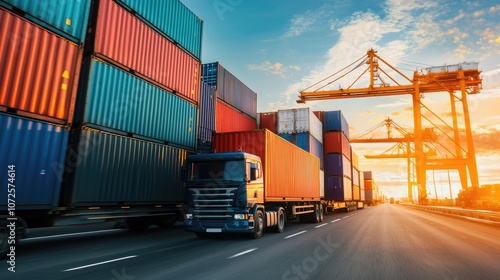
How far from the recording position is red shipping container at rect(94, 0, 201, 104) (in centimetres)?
1005

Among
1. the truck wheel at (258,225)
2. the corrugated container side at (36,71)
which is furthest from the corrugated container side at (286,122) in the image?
the corrugated container side at (36,71)

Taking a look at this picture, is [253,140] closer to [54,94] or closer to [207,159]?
[207,159]

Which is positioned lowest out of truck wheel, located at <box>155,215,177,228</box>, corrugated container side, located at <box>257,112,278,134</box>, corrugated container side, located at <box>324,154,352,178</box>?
truck wheel, located at <box>155,215,177,228</box>

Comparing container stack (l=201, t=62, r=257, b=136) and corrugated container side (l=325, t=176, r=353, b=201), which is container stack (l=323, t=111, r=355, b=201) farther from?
container stack (l=201, t=62, r=257, b=136)

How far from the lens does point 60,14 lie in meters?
8.52

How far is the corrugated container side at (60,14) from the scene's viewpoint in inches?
300

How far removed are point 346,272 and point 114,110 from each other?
8336 millimetres

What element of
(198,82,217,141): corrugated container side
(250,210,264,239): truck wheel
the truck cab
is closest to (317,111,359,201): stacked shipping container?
(198,82,217,141): corrugated container side

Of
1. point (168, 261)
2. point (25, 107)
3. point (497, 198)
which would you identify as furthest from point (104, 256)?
point (497, 198)

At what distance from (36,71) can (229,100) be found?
1433cm

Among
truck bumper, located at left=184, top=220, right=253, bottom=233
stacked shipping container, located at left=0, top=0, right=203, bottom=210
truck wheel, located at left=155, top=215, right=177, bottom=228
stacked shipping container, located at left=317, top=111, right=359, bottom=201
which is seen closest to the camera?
stacked shipping container, located at left=0, top=0, right=203, bottom=210

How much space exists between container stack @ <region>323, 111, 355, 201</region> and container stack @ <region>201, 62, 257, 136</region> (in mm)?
7705

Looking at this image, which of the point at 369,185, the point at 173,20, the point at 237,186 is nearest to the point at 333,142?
the point at 173,20

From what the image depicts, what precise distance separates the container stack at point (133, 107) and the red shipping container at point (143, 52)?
0.03 m
